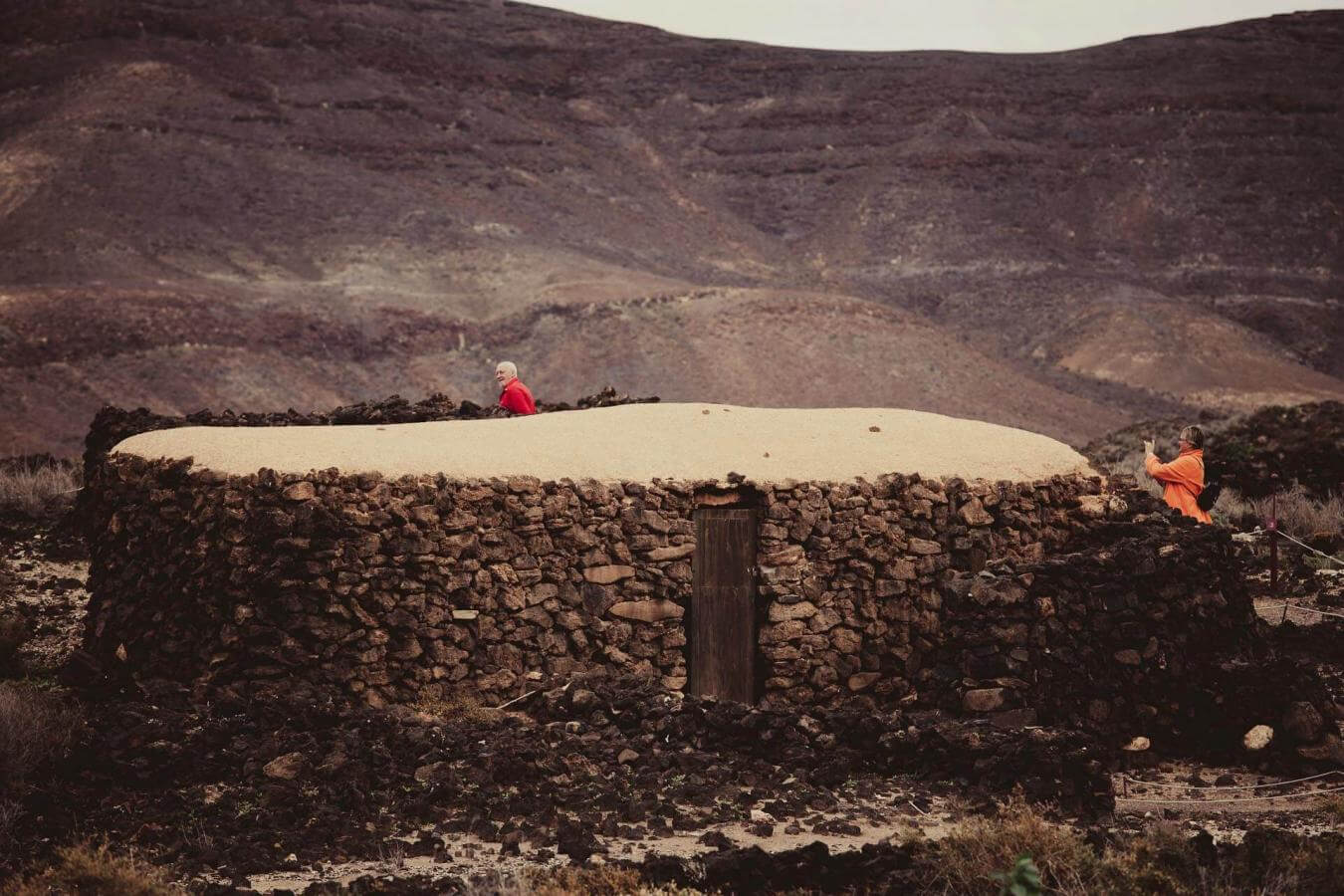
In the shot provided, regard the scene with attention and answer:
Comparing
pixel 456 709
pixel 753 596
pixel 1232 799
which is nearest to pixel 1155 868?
pixel 1232 799

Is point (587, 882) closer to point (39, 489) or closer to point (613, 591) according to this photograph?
point (613, 591)

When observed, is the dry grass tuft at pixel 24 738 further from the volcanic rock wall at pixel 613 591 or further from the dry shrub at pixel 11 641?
the dry shrub at pixel 11 641

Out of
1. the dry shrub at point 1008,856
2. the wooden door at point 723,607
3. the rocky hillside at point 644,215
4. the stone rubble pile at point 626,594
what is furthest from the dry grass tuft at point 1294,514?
the rocky hillside at point 644,215

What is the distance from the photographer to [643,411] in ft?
45.1

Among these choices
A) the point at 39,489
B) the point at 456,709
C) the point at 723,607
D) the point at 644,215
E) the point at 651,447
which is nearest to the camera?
the point at 456,709

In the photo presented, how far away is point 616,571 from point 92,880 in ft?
16.0

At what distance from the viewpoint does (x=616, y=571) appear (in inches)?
460

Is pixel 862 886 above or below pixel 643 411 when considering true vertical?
below

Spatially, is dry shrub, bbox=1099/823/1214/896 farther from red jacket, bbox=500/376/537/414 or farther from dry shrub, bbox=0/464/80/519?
dry shrub, bbox=0/464/80/519

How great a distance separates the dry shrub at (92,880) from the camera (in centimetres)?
760

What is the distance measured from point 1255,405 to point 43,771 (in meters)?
42.1

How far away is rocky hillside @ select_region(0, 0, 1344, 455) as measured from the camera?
139ft

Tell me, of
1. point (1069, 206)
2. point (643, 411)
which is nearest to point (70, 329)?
point (643, 411)

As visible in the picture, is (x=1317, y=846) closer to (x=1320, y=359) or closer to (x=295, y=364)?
(x=295, y=364)
